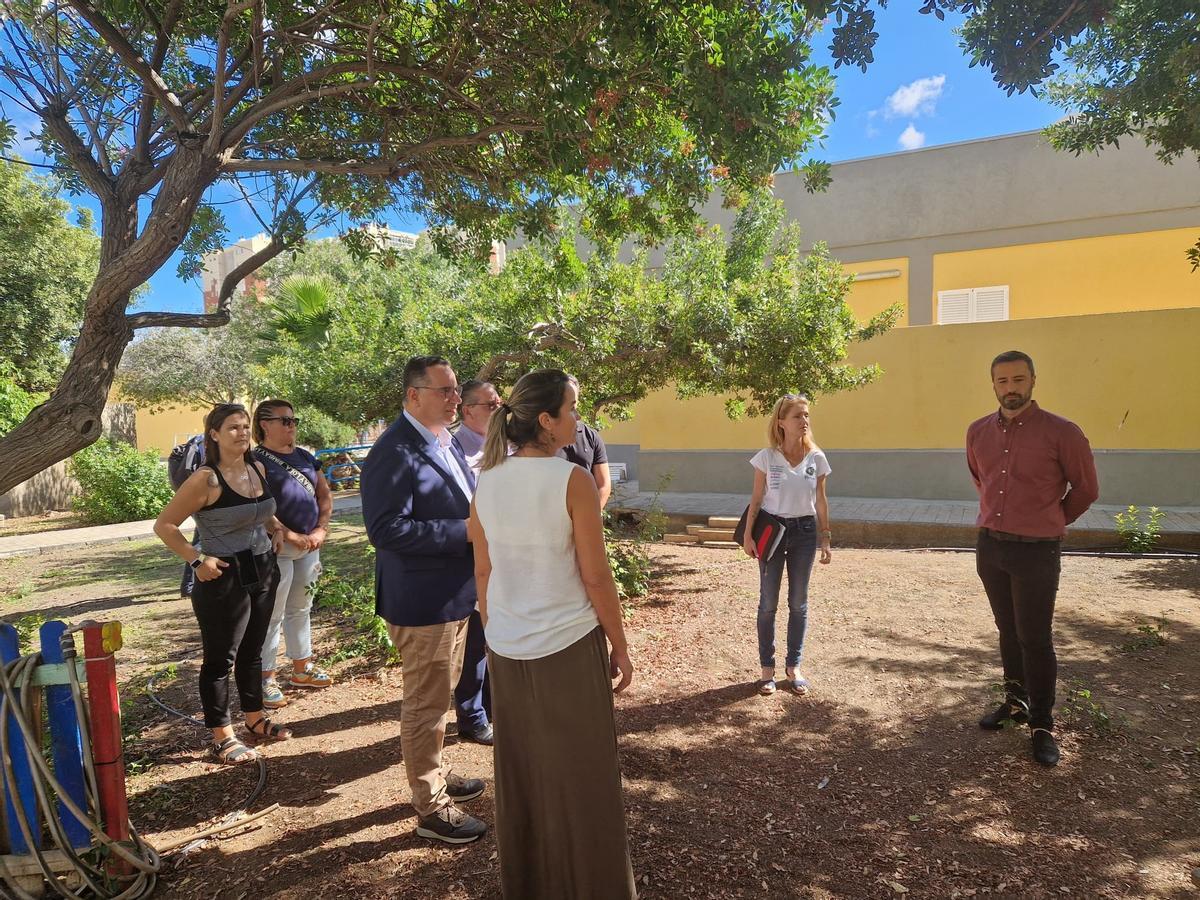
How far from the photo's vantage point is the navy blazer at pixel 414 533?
9.34ft

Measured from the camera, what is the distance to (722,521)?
35.9 feet

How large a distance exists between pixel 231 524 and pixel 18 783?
132 centimetres

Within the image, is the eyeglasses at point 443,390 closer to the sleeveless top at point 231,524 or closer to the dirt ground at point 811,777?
the sleeveless top at point 231,524

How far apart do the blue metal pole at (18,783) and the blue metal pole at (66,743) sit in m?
0.08

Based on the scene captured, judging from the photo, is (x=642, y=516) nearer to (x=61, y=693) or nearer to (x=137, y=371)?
(x=61, y=693)

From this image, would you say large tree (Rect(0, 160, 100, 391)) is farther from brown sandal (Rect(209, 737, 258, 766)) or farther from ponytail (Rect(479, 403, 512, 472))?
ponytail (Rect(479, 403, 512, 472))

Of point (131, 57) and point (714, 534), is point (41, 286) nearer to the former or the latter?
point (131, 57)

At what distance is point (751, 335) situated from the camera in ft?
23.6

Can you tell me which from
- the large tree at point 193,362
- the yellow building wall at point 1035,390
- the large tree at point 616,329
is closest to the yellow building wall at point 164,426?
the large tree at point 193,362

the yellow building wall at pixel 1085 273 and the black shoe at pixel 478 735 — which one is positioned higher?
the yellow building wall at pixel 1085 273

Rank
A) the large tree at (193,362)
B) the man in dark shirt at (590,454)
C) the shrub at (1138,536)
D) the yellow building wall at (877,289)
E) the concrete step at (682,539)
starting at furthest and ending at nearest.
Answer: the large tree at (193,362) → the yellow building wall at (877,289) → the concrete step at (682,539) → the shrub at (1138,536) → the man in dark shirt at (590,454)

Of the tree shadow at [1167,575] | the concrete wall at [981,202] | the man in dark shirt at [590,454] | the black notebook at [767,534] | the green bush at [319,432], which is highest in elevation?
the concrete wall at [981,202]

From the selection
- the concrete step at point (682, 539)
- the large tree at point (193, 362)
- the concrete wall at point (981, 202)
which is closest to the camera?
the concrete step at point (682, 539)

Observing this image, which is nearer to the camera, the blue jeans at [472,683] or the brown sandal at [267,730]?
the blue jeans at [472,683]
